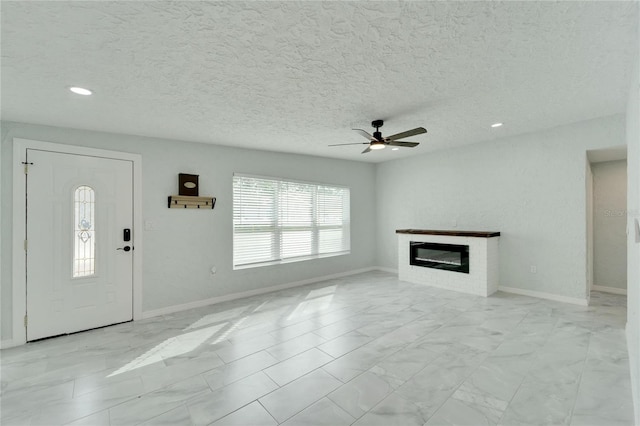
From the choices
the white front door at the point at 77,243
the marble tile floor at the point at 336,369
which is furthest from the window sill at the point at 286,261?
the white front door at the point at 77,243

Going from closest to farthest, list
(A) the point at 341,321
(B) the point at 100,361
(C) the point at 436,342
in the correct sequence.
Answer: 1. (B) the point at 100,361
2. (C) the point at 436,342
3. (A) the point at 341,321

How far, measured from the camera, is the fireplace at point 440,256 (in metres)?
4.99

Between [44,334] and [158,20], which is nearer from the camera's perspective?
[158,20]

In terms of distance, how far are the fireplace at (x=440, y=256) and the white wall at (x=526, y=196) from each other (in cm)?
52

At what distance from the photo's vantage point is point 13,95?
2594mm

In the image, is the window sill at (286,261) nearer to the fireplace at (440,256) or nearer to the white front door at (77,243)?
the fireplace at (440,256)

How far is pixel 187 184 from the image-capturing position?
169 inches

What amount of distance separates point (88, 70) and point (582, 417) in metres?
4.38

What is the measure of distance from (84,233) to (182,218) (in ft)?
3.83

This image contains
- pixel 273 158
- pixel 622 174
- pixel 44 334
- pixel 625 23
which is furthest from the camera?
pixel 273 158

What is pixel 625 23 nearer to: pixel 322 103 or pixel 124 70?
pixel 322 103

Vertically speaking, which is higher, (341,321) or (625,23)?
(625,23)

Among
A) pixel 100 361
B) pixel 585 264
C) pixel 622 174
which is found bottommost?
pixel 100 361

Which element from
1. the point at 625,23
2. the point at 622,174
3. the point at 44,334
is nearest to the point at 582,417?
the point at 625,23
